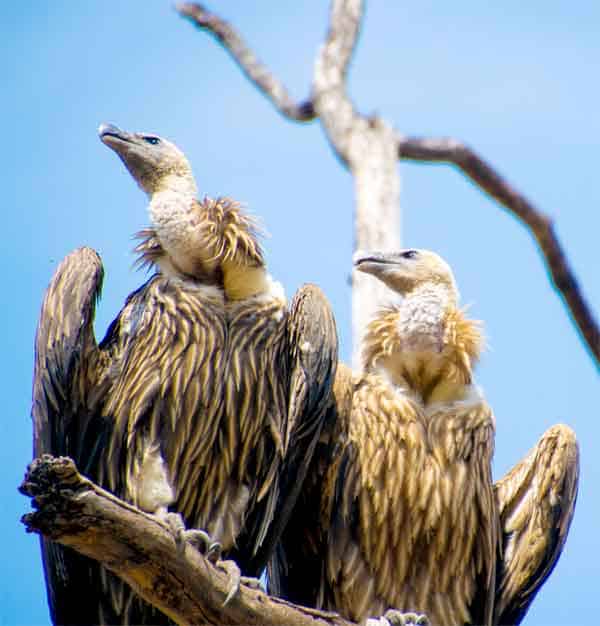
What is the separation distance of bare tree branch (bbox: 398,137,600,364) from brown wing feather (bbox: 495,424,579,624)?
847 mm

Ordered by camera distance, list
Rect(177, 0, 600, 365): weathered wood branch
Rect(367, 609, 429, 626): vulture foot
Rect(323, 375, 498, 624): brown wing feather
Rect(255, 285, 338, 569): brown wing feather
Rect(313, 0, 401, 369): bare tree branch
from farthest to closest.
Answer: Rect(313, 0, 401, 369): bare tree branch < Rect(177, 0, 600, 365): weathered wood branch < Rect(323, 375, 498, 624): brown wing feather < Rect(367, 609, 429, 626): vulture foot < Rect(255, 285, 338, 569): brown wing feather

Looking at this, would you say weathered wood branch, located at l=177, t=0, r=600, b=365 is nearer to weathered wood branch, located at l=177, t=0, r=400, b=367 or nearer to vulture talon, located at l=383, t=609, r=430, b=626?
weathered wood branch, located at l=177, t=0, r=400, b=367

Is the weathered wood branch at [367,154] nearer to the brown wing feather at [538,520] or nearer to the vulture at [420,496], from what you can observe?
the vulture at [420,496]

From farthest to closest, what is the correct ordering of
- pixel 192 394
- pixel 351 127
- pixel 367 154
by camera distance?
pixel 351 127
pixel 367 154
pixel 192 394

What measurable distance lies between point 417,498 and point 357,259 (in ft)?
4.02

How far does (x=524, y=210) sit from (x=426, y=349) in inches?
87.6

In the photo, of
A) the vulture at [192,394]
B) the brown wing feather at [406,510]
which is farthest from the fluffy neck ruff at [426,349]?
the vulture at [192,394]

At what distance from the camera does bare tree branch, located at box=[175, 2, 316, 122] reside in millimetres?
11539

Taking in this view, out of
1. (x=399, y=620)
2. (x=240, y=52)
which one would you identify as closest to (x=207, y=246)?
(x=399, y=620)

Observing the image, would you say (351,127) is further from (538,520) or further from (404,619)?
(404,619)

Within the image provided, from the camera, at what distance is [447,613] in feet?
22.5

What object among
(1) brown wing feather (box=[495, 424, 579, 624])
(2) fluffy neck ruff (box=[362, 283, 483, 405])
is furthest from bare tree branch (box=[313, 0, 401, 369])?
(1) brown wing feather (box=[495, 424, 579, 624])

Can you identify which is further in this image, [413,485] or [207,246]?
[413,485]

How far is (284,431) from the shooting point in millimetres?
6523
